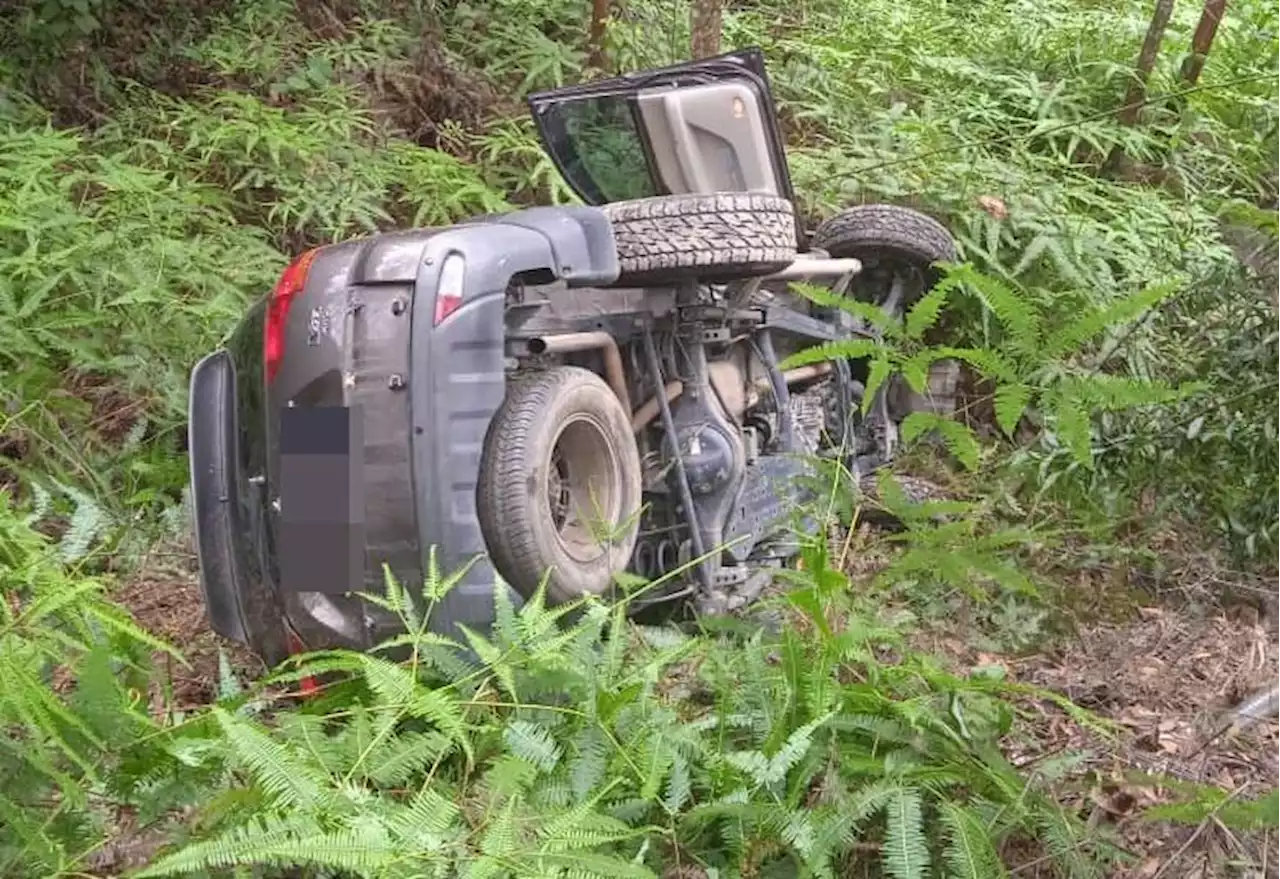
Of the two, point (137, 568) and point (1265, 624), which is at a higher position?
point (1265, 624)

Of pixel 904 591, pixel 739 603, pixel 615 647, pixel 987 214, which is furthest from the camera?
pixel 987 214

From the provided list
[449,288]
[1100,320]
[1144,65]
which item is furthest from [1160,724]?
[1144,65]

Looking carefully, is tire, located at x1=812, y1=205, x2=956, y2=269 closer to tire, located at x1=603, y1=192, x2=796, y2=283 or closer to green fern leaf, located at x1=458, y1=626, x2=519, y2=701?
tire, located at x1=603, y1=192, x2=796, y2=283

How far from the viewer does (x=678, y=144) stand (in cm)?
419

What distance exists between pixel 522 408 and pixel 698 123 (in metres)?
1.67

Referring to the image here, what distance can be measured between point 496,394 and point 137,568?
158 centimetres

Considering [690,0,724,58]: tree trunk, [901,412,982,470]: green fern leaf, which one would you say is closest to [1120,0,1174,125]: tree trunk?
[690,0,724,58]: tree trunk

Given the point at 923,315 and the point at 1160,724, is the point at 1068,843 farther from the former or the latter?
the point at 923,315

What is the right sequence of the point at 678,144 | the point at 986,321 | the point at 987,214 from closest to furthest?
the point at 678,144
the point at 986,321
the point at 987,214

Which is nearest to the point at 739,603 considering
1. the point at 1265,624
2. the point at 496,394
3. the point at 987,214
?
the point at 496,394

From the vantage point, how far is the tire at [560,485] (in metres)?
2.88

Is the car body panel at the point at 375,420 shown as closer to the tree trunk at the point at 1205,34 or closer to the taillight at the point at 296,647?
the taillight at the point at 296,647

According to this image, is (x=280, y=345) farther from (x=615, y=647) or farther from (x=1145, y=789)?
(x=1145, y=789)

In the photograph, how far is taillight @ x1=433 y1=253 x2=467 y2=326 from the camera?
289cm
